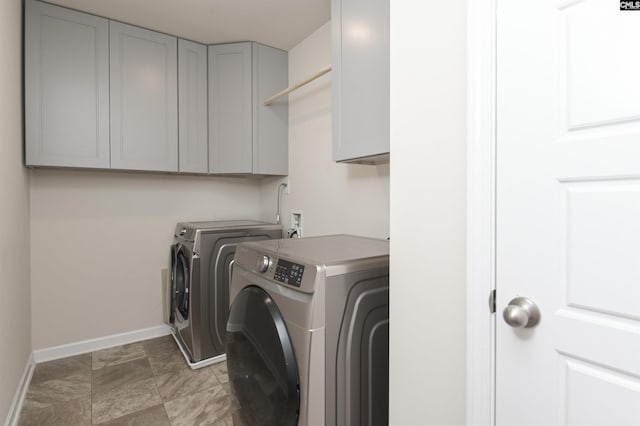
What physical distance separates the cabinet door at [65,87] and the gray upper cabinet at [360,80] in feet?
5.85

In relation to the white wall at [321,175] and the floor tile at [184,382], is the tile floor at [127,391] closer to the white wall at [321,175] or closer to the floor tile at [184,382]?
the floor tile at [184,382]

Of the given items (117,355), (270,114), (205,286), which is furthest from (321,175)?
(117,355)

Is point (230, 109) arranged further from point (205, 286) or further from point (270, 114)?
point (205, 286)

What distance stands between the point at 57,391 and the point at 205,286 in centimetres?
106

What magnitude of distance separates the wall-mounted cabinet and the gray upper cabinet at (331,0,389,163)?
1.15 metres

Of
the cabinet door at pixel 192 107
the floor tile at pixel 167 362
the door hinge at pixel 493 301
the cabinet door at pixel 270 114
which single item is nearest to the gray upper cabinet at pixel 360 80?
the door hinge at pixel 493 301

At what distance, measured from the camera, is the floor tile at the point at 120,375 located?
203 centimetres

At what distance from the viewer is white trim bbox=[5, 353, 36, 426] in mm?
1641

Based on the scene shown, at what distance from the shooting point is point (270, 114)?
2754mm

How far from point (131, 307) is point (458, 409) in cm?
273

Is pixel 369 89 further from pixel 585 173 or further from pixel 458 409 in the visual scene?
pixel 458 409

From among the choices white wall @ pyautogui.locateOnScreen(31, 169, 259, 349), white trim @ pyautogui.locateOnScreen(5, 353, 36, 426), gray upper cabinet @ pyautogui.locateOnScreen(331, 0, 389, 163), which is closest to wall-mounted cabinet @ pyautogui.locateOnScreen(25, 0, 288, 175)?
white wall @ pyautogui.locateOnScreen(31, 169, 259, 349)

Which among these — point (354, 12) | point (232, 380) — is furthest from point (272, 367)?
point (354, 12)

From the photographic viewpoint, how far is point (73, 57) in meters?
2.20
